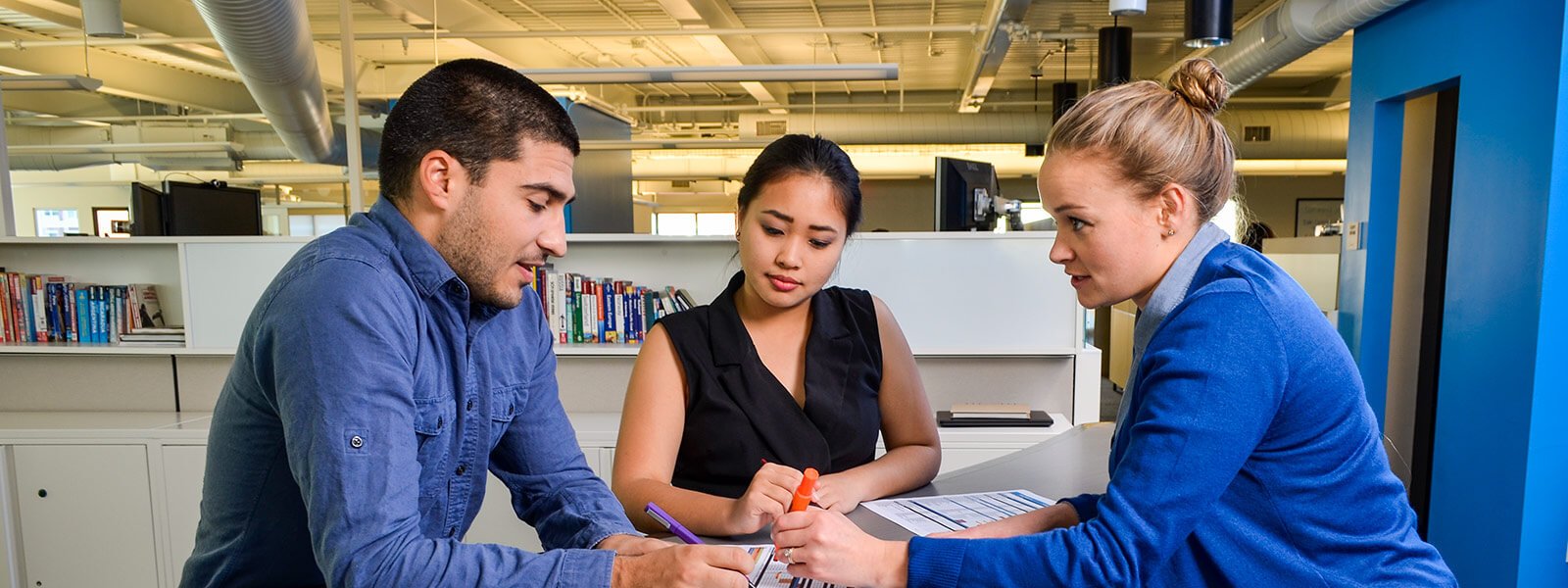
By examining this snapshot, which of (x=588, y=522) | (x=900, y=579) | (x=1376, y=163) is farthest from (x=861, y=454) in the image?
(x=1376, y=163)

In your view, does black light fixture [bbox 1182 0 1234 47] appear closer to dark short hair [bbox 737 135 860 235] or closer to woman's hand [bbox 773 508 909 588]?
dark short hair [bbox 737 135 860 235]

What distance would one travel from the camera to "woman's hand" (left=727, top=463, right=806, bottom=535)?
1288 millimetres

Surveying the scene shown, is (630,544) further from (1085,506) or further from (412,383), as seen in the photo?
(1085,506)

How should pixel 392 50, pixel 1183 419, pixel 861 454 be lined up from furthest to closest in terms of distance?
pixel 392 50 < pixel 861 454 < pixel 1183 419

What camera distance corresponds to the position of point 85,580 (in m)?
3.20

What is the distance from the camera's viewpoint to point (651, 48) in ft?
29.5

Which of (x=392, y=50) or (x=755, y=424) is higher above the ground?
(x=392, y=50)

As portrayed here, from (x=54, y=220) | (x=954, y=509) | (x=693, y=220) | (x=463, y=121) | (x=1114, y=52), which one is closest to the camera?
(x=463, y=121)

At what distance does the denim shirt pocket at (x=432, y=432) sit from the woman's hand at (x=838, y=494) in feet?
1.77

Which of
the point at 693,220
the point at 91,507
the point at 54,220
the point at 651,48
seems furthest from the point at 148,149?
the point at 91,507

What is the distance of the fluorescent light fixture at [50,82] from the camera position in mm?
4648

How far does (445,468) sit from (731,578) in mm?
497

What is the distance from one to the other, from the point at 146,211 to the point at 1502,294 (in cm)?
518

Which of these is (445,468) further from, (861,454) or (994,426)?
(994,426)
